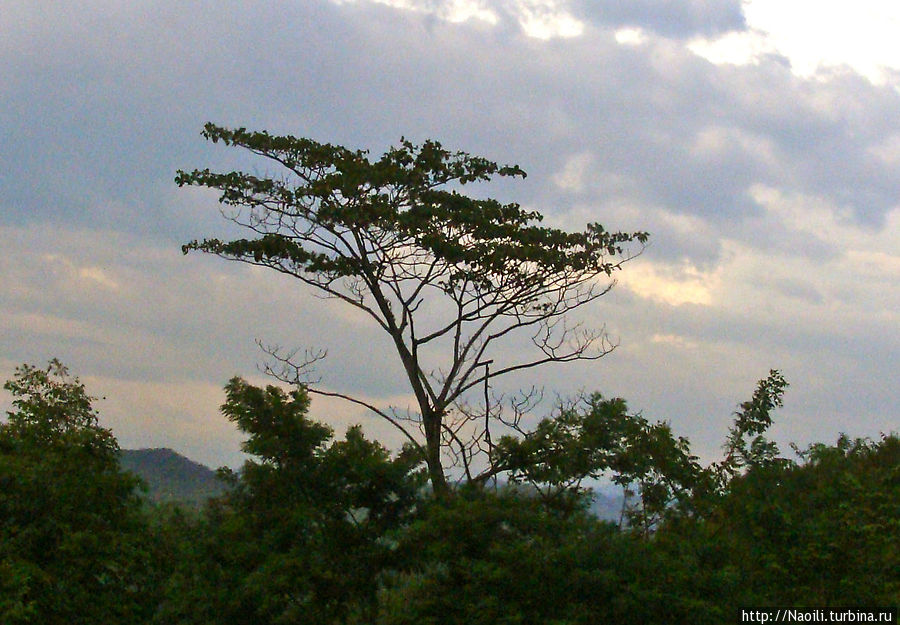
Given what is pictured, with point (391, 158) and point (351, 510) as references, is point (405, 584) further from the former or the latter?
point (391, 158)

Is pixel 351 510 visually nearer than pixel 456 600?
No

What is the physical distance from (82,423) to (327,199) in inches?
261

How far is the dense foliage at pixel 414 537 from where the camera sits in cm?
1181

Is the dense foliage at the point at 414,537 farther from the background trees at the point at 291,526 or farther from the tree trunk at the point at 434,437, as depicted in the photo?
the tree trunk at the point at 434,437

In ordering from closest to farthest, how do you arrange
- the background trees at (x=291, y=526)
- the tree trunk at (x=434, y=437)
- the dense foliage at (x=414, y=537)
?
the dense foliage at (x=414, y=537) < the background trees at (x=291, y=526) < the tree trunk at (x=434, y=437)

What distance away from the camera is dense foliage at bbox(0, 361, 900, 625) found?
11812mm

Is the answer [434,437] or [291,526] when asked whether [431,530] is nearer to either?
[291,526]

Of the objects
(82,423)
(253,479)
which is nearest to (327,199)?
(82,423)

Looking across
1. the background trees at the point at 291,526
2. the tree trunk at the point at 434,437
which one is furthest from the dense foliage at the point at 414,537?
the tree trunk at the point at 434,437

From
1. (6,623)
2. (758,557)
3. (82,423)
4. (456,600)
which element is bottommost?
(6,623)

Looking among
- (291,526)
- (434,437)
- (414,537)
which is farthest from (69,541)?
(434,437)

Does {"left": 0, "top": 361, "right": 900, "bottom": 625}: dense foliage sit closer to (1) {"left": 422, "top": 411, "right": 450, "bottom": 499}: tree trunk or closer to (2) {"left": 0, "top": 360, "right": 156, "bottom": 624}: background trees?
(2) {"left": 0, "top": 360, "right": 156, "bottom": 624}: background trees

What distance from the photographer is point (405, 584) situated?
508 inches

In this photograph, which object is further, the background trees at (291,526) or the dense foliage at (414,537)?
the background trees at (291,526)
